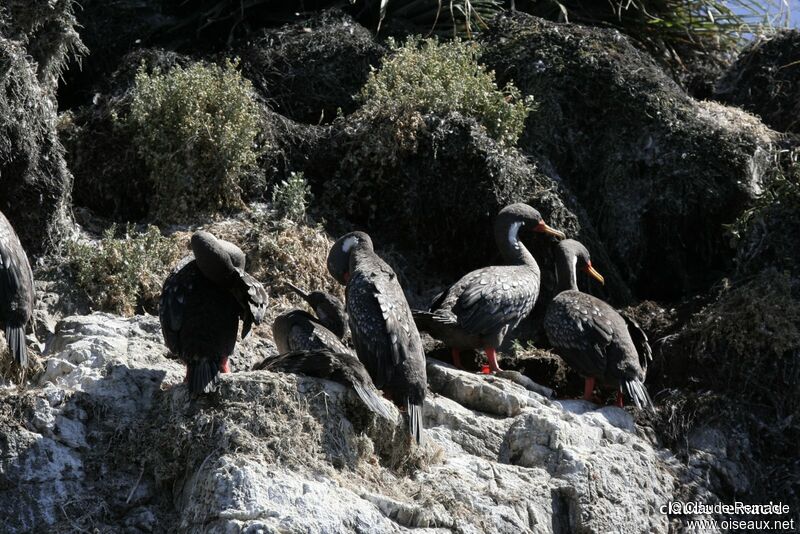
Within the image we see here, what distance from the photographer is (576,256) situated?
10391 millimetres

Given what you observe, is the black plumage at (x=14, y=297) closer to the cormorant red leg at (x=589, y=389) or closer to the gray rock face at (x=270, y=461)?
the gray rock face at (x=270, y=461)

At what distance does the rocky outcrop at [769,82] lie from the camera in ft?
42.0

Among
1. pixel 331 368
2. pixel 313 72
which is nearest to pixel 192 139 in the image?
pixel 313 72

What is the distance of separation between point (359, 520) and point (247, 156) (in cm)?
479

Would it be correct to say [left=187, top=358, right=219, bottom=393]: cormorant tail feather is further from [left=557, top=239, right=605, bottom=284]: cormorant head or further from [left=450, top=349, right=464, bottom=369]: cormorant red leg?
[left=557, top=239, right=605, bottom=284]: cormorant head

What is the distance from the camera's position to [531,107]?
11773 millimetres

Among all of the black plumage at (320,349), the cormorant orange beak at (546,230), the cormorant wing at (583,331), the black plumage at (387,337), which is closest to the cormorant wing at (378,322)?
the black plumage at (387,337)

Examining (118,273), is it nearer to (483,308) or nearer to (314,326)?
(314,326)

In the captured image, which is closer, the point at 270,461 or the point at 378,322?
the point at 270,461

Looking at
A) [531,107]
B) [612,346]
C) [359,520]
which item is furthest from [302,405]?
Answer: [531,107]

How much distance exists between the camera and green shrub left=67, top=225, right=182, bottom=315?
30.4ft

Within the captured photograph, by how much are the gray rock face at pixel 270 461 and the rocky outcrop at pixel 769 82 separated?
219 inches

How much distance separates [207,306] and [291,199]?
2.87 meters

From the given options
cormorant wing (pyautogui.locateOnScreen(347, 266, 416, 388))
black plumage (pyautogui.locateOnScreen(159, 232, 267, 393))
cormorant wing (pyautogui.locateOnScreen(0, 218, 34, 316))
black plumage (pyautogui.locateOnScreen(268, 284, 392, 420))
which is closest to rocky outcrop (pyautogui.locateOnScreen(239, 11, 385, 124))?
black plumage (pyautogui.locateOnScreen(268, 284, 392, 420))
